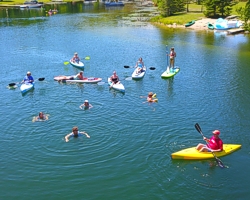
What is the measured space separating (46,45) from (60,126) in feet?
110

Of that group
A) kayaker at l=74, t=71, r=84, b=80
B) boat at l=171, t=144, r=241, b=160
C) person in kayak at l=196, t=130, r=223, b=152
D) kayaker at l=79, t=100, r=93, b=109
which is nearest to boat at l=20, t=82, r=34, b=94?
→ kayaker at l=74, t=71, r=84, b=80

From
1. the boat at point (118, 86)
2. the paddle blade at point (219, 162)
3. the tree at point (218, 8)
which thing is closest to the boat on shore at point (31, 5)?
the tree at point (218, 8)

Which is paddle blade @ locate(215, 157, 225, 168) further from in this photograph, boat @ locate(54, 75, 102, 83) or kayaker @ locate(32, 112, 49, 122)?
boat @ locate(54, 75, 102, 83)

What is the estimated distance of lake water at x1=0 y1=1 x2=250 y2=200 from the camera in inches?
763

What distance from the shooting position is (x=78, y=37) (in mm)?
63812

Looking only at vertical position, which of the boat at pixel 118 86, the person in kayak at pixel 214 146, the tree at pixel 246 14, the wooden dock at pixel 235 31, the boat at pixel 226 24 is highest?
the tree at pixel 246 14

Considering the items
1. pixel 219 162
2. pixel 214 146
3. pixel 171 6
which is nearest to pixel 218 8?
pixel 171 6

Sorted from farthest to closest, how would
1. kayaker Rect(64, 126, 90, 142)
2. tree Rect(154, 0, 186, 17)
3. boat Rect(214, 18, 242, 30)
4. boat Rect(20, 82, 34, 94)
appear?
tree Rect(154, 0, 186, 17)
boat Rect(214, 18, 242, 30)
boat Rect(20, 82, 34, 94)
kayaker Rect(64, 126, 90, 142)

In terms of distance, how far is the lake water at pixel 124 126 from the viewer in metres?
19.4

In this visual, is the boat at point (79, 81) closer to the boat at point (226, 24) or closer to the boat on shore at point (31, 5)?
the boat at point (226, 24)

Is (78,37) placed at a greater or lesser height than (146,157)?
greater

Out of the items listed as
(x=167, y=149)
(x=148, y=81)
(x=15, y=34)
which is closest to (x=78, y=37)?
A: (x=15, y=34)

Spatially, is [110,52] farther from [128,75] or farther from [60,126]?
[60,126]

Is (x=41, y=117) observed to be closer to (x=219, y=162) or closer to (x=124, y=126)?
(x=124, y=126)
